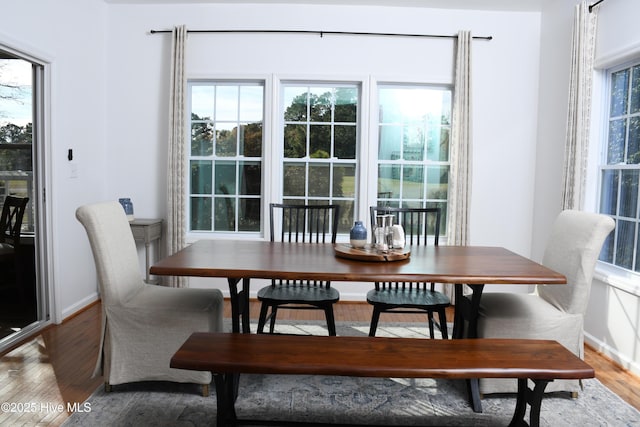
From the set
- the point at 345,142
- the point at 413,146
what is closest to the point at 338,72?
the point at 345,142

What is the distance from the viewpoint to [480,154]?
15.4ft

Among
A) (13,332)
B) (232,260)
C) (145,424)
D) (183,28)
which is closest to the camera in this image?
(145,424)

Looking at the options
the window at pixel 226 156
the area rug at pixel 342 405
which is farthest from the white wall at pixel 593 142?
the window at pixel 226 156

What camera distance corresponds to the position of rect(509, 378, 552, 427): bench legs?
2004 millimetres

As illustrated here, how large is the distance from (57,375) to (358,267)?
1.92 meters

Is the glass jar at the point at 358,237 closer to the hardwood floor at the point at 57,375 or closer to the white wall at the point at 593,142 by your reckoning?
the hardwood floor at the point at 57,375

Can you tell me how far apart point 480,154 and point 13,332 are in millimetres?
4161

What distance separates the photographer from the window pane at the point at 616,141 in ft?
11.6

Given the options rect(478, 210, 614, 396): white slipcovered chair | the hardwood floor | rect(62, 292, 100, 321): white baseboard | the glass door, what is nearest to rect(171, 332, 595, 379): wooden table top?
rect(478, 210, 614, 396): white slipcovered chair

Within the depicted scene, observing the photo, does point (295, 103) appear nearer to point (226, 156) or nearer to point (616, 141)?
point (226, 156)

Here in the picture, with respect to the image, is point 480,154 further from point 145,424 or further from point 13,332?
point 13,332

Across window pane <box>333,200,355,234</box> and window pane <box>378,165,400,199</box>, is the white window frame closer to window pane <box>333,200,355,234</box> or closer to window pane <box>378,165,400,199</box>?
window pane <box>378,165,400,199</box>

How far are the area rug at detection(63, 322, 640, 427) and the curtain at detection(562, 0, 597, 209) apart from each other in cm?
154

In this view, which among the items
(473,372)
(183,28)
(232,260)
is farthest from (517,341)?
(183,28)
